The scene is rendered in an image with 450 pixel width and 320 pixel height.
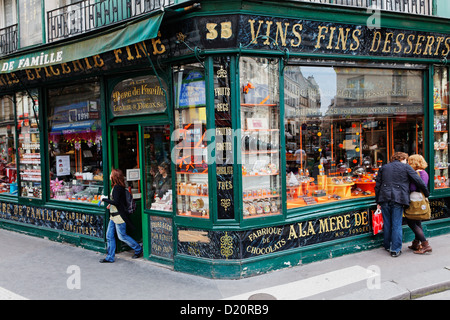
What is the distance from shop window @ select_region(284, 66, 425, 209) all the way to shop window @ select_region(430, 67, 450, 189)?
0.36 metres

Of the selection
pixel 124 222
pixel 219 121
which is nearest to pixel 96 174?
pixel 124 222

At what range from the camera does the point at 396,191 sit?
6883 millimetres

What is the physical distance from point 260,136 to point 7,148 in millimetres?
7612

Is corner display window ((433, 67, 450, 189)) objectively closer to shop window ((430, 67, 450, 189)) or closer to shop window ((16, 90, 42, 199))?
shop window ((430, 67, 450, 189))

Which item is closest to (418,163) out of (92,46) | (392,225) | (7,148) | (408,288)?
(392,225)

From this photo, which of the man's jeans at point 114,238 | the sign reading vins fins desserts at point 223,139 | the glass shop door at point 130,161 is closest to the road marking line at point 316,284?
the sign reading vins fins desserts at point 223,139

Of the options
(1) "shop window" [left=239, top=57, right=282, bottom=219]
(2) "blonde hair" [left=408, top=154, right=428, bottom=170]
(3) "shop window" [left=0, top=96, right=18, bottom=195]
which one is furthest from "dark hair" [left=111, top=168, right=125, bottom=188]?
(2) "blonde hair" [left=408, top=154, right=428, bottom=170]

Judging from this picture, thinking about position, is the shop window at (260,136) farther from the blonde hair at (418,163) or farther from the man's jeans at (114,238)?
the blonde hair at (418,163)

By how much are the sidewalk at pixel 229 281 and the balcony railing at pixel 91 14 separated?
4.65 metres

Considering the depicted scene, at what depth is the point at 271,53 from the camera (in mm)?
6363

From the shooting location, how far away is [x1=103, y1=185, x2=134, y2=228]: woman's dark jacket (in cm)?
711

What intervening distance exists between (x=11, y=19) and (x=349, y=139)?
30.1 feet

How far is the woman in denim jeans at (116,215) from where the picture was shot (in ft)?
23.4

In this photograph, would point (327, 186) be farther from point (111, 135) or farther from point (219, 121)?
point (111, 135)
